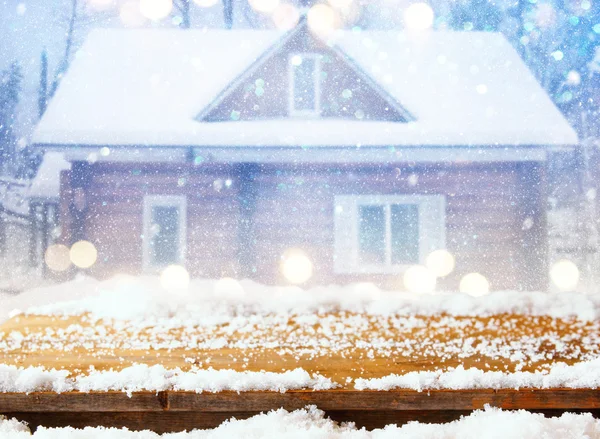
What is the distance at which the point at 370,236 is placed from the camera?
6438 millimetres

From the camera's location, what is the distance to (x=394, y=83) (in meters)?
6.78

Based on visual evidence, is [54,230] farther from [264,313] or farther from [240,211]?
[264,313]

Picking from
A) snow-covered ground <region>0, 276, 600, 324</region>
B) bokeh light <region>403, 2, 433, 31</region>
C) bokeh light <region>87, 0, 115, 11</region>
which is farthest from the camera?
bokeh light <region>87, 0, 115, 11</region>

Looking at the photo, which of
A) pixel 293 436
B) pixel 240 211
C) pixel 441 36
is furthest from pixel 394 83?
pixel 293 436

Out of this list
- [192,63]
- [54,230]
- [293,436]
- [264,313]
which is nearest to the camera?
[293,436]

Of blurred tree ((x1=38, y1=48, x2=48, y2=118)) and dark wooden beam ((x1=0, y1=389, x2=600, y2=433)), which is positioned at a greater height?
blurred tree ((x1=38, y1=48, x2=48, y2=118))

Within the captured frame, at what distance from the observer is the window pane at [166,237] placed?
6547 millimetres

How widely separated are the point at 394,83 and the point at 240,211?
8.59 ft

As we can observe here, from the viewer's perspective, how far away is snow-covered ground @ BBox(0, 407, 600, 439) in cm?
145

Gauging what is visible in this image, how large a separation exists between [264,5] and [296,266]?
5281 millimetres

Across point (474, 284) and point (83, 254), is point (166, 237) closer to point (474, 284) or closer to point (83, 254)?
point (83, 254)

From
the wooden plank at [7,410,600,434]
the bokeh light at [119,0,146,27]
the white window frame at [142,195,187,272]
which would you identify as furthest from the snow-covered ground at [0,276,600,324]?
the bokeh light at [119,0,146,27]

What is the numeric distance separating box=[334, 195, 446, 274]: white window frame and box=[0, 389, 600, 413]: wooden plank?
467cm

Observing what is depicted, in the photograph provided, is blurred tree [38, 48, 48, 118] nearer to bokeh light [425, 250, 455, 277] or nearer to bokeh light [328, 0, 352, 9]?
bokeh light [328, 0, 352, 9]
